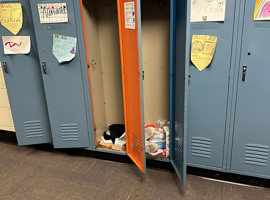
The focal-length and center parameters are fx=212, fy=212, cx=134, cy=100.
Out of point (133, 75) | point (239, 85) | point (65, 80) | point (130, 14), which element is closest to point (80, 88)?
point (65, 80)

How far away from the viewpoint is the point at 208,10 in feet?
5.10

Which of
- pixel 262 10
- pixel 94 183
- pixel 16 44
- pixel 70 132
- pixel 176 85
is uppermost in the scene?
pixel 262 10

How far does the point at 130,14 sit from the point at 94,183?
1.53m

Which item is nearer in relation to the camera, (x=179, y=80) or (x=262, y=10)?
(x=262, y=10)

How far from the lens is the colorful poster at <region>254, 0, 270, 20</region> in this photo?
4.73 feet

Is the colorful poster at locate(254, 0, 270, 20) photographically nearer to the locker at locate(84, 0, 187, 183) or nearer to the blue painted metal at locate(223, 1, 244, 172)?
the blue painted metal at locate(223, 1, 244, 172)

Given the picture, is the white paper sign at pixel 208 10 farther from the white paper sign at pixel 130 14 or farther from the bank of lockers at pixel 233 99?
the white paper sign at pixel 130 14

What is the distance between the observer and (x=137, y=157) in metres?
2.01

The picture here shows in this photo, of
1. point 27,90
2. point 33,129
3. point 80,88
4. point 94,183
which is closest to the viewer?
point 94,183

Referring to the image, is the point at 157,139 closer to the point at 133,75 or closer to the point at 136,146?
the point at 136,146

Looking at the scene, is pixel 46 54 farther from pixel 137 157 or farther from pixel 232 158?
pixel 232 158

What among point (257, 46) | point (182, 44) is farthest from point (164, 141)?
point (257, 46)

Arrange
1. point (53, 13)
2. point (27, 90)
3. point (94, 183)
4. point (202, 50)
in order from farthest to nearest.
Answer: point (27, 90) < point (94, 183) < point (53, 13) < point (202, 50)

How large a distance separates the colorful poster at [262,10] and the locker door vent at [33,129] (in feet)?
7.33
